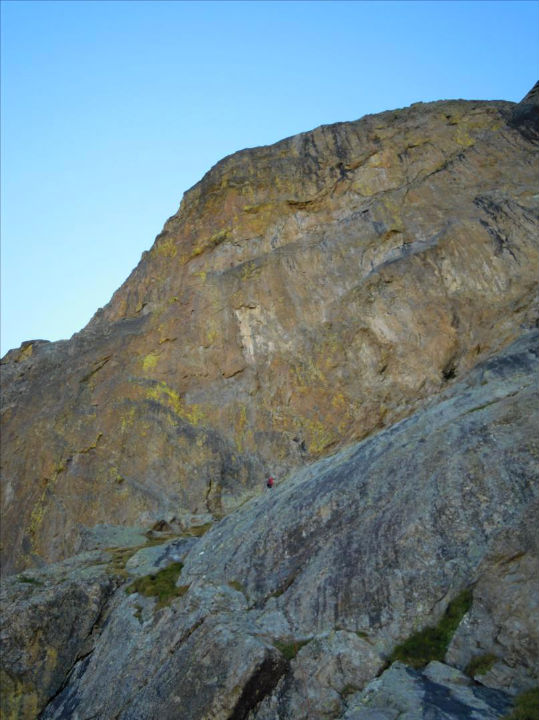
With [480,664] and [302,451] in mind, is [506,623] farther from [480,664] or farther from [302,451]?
[302,451]

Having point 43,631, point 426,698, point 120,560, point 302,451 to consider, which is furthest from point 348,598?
point 302,451

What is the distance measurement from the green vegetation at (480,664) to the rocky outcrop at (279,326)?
15935mm

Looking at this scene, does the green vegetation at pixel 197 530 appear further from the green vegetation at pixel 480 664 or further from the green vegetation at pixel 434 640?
the green vegetation at pixel 480 664

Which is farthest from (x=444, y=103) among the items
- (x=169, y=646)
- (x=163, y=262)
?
(x=169, y=646)

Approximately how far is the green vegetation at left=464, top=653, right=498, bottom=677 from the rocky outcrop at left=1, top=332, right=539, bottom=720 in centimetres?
9

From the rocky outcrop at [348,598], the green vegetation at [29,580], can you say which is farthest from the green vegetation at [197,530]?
the green vegetation at [29,580]

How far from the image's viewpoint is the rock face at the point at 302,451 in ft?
54.2

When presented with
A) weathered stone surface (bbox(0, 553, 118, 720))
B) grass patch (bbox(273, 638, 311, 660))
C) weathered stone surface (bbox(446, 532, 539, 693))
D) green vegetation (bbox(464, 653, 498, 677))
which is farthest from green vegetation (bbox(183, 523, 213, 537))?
green vegetation (bbox(464, 653, 498, 677))

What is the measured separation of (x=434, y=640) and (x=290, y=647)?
4141mm

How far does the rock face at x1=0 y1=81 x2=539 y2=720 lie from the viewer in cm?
1652

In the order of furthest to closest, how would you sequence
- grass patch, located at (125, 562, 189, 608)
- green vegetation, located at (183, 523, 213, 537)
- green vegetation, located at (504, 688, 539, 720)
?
green vegetation, located at (183, 523, 213, 537), grass patch, located at (125, 562, 189, 608), green vegetation, located at (504, 688, 539, 720)

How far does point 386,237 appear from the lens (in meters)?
44.0

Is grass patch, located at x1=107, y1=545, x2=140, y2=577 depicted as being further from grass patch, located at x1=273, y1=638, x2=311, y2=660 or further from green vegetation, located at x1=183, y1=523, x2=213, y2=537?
grass patch, located at x1=273, y1=638, x2=311, y2=660

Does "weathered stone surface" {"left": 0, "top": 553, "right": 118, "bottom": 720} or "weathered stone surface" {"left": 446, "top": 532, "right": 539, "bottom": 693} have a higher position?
"weathered stone surface" {"left": 0, "top": 553, "right": 118, "bottom": 720}
